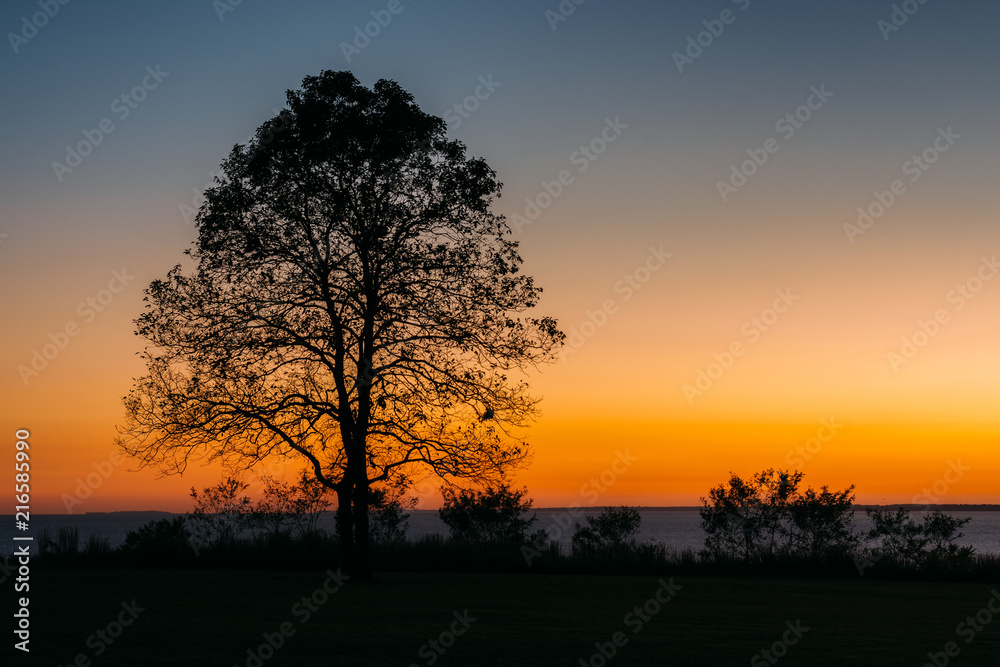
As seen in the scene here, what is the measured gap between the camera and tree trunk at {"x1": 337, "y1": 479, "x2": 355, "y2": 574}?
1041 inches

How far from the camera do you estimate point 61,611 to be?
54.0 ft

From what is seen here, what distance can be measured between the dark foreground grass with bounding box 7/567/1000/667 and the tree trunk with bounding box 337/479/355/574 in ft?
3.52

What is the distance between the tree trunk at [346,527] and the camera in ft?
86.7

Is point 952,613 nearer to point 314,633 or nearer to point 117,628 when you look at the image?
point 314,633

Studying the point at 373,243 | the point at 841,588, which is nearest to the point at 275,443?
the point at 373,243

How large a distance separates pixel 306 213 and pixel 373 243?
2.25 meters

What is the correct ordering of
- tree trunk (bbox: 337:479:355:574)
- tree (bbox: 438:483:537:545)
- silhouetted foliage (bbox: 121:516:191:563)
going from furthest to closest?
tree (bbox: 438:483:537:545)
silhouetted foliage (bbox: 121:516:191:563)
tree trunk (bbox: 337:479:355:574)

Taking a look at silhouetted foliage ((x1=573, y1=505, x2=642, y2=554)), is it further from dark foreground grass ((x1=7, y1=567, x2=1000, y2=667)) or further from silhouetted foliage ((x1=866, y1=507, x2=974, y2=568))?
dark foreground grass ((x1=7, y1=567, x2=1000, y2=667))

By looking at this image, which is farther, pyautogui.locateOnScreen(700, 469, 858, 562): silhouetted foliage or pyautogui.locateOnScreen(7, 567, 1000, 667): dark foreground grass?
pyautogui.locateOnScreen(700, 469, 858, 562): silhouetted foliage

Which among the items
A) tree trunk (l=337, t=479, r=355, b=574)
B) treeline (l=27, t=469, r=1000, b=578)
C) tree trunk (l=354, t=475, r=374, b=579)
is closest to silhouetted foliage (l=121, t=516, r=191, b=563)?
treeline (l=27, t=469, r=1000, b=578)

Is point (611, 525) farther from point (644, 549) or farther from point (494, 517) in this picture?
point (644, 549)

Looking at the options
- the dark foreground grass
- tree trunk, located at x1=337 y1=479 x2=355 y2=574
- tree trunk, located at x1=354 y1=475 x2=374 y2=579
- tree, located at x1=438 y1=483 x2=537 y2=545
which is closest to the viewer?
the dark foreground grass

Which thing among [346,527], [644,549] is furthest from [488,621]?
[644,549]

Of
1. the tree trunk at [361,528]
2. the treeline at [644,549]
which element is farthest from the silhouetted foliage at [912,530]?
the tree trunk at [361,528]
